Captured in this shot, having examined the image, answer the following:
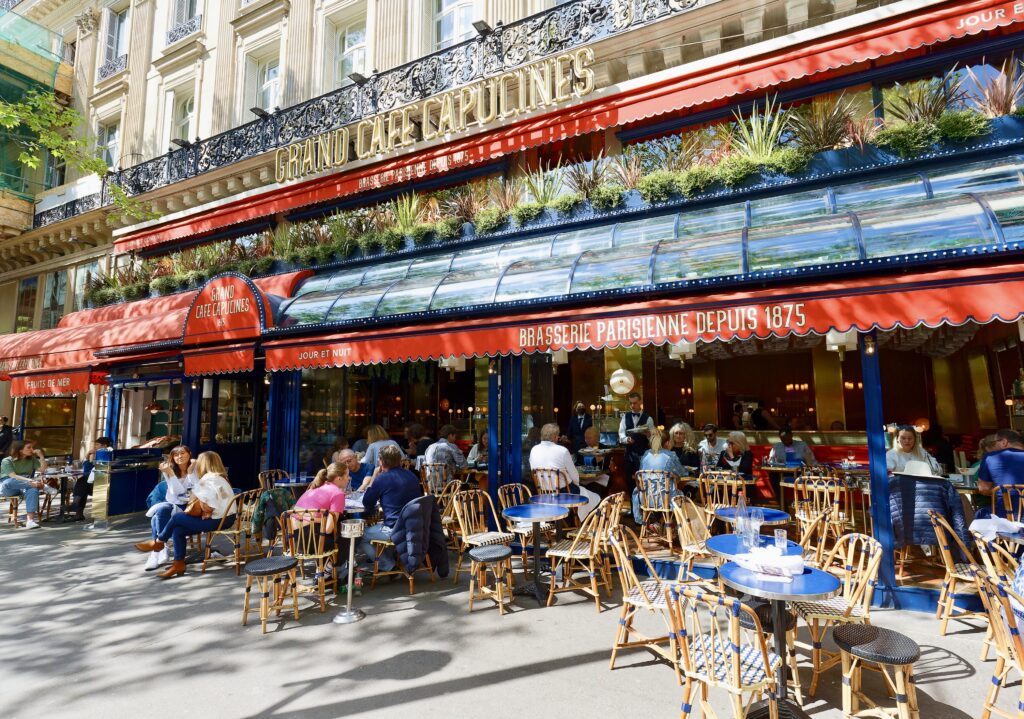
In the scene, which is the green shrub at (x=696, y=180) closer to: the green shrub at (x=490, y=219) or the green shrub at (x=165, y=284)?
the green shrub at (x=490, y=219)

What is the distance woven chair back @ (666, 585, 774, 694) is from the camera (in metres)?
2.80

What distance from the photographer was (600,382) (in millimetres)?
14406

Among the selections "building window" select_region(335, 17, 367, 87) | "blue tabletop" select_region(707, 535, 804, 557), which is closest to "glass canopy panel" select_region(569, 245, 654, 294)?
"blue tabletop" select_region(707, 535, 804, 557)

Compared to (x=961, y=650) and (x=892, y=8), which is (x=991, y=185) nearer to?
(x=892, y=8)

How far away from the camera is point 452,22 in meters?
12.0

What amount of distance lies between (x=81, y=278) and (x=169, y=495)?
1358 centimetres

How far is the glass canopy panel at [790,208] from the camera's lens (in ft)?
22.7

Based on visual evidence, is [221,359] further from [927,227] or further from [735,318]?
[927,227]

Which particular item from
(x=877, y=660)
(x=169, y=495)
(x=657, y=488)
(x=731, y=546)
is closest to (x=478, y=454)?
(x=657, y=488)

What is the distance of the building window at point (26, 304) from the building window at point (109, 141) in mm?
4765

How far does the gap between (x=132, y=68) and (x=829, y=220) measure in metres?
20.8

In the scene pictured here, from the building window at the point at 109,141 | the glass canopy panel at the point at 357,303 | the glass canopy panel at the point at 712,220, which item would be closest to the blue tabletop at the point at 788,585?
the glass canopy panel at the point at 712,220

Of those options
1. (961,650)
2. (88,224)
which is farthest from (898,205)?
(88,224)

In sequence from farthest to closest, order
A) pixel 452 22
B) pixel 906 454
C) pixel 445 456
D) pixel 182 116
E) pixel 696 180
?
pixel 182 116 < pixel 452 22 < pixel 445 456 < pixel 696 180 < pixel 906 454
